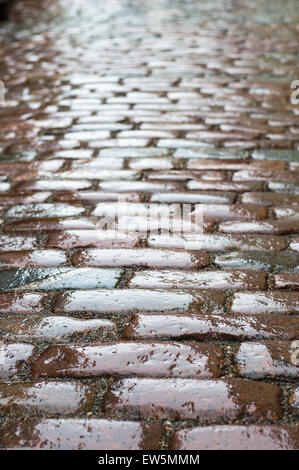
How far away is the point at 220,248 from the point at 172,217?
1.18 ft

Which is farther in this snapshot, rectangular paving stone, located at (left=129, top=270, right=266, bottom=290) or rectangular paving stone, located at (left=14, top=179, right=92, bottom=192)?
rectangular paving stone, located at (left=14, top=179, right=92, bottom=192)

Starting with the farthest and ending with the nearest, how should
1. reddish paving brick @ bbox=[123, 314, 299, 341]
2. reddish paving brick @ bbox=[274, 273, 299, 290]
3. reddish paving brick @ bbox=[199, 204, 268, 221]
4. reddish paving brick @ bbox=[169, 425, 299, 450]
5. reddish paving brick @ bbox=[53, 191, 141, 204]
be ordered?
reddish paving brick @ bbox=[53, 191, 141, 204]
reddish paving brick @ bbox=[199, 204, 268, 221]
reddish paving brick @ bbox=[274, 273, 299, 290]
reddish paving brick @ bbox=[123, 314, 299, 341]
reddish paving brick @ bbox=[169, 425, 299, 450]

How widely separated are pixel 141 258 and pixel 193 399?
2.69 feet

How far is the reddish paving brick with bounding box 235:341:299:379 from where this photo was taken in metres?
1.64

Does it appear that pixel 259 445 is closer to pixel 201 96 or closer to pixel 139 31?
pixel 201 96

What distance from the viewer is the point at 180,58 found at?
19.2 feet

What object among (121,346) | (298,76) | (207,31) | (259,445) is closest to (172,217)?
(121,346)

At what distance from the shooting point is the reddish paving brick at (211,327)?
70.8 inches

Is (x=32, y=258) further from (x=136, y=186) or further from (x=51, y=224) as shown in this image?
(x=136, y=186)

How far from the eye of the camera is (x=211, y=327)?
6.00 ft

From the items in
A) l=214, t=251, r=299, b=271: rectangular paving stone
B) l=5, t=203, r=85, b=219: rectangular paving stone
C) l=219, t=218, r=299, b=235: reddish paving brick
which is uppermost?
l=5, t=203, r=85, b=219: rectangular paving stone

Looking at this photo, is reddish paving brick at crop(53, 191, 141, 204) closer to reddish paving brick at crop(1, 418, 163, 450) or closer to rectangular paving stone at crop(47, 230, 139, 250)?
rectangular paving stone at crop(47, 230, 139, 250)

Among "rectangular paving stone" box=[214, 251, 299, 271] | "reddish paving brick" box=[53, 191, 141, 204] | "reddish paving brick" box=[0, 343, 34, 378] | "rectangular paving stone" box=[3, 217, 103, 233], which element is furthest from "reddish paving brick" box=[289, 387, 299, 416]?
"reddish paving brick" box=[53, 191, 141, 204]

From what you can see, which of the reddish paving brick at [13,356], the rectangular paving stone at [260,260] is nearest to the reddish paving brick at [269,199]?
the rectangular paving stone at [260,260]
